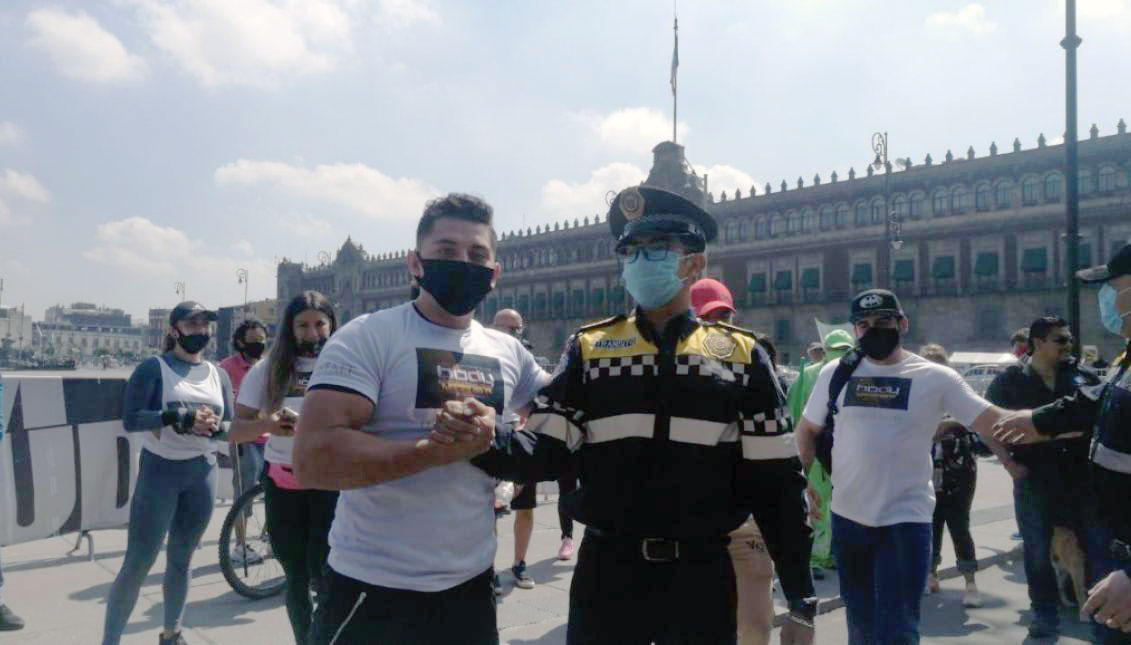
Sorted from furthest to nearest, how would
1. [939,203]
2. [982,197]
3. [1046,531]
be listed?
[939,203], [982,197], [1046,531]

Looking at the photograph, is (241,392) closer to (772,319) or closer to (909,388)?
(909,388)

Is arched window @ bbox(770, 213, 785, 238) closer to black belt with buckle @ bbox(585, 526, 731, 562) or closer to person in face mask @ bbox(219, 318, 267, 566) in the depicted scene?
person in face mask @ bbox(219, 318, 267, 566)

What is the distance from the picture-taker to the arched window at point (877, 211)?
169 ft

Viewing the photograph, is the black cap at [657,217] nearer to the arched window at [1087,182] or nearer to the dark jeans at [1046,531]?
the dark jeans at [1046,531]

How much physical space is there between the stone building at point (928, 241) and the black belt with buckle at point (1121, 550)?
37.6 metres

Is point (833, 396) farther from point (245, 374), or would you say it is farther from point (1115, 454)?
point (245, 374)

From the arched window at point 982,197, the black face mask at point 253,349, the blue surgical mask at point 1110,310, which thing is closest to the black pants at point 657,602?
the blue surgical mask at point 1110,310

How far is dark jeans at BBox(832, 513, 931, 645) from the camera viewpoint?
3545 mm

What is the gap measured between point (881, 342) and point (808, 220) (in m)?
54.0

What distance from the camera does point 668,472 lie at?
2.32 meters

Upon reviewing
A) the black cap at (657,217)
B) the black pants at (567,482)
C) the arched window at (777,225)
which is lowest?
the black pants at (567,482)

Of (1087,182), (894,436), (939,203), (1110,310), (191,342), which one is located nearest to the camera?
(1110,310)

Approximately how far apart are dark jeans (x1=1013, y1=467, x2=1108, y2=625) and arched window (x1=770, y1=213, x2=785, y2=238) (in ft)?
175

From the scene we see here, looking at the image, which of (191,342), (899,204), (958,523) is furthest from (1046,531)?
(899,204)
